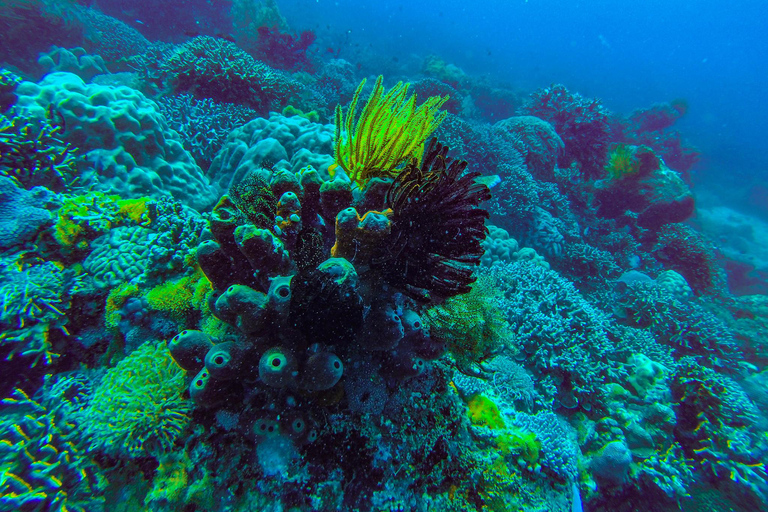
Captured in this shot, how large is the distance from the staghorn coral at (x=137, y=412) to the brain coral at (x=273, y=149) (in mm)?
3005

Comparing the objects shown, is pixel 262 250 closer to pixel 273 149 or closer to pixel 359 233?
pixel 359 233

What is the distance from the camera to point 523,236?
8625 mm

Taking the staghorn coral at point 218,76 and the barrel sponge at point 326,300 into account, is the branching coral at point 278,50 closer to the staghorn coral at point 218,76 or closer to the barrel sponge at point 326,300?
the staghorn coral at point 218,76

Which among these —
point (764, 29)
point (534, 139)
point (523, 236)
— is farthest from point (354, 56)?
point (764, 29)

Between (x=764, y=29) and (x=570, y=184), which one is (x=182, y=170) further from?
(x=764, y=29)

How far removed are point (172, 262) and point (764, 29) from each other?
161424 mm

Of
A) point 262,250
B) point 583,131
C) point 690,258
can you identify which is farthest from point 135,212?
point 690,258

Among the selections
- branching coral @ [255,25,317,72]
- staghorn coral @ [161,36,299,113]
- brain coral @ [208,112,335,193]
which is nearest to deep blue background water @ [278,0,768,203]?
branching coral @ [255,25,317,72]

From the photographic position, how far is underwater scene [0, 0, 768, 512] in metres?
2.11

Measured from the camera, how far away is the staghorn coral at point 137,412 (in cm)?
211

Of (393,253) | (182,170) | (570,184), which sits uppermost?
(570,184)

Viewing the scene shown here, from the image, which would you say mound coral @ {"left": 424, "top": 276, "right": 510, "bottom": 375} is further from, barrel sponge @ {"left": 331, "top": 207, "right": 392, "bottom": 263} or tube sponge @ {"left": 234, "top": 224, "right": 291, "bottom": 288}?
tube sponge @ {"left": 234, "top": 224, "right": 291, "bottom": 288}

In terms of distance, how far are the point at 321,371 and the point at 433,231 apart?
3.93 feet

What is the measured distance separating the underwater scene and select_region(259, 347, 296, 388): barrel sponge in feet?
0.05
